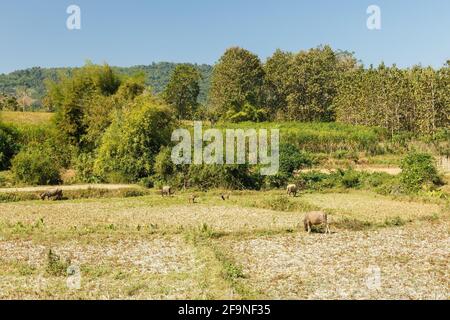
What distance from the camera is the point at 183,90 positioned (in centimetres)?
6112

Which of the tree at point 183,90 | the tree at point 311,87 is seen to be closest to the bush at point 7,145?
the tree at point 183,90

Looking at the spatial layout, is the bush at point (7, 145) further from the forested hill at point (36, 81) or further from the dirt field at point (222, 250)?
the forested hill at point (36, 81)

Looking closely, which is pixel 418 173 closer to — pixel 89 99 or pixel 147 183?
pixel 147 183

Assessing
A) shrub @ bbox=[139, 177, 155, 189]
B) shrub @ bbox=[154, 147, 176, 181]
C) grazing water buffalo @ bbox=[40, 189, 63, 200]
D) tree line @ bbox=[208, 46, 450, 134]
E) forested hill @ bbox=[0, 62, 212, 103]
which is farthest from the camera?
forested hill @ bbox=[0, 62, 212, 103]

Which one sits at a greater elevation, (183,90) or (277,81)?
(277,81)

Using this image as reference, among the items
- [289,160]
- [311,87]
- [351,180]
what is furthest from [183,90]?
[351,180]

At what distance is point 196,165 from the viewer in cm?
2677

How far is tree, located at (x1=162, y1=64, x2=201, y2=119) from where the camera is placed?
2367 inches

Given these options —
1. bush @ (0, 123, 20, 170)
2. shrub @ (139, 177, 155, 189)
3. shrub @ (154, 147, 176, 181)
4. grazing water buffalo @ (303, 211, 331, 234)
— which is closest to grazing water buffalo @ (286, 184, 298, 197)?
shrub @ (154, 147, 176, 181)

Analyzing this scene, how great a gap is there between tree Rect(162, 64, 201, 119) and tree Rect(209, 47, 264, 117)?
11.2 feet

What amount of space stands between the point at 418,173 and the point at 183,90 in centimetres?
4021

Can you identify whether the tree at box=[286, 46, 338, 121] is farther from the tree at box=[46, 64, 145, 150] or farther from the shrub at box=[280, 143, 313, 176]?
the shrub at box=[280, 143, 313, 176]

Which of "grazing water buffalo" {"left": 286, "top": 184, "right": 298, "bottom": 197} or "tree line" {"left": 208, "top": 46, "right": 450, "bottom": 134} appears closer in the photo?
"grazing water buffalo" {"left": 286, "top": 184, "right": 298, "bottom": 197}

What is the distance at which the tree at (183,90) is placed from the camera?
60.1 m
